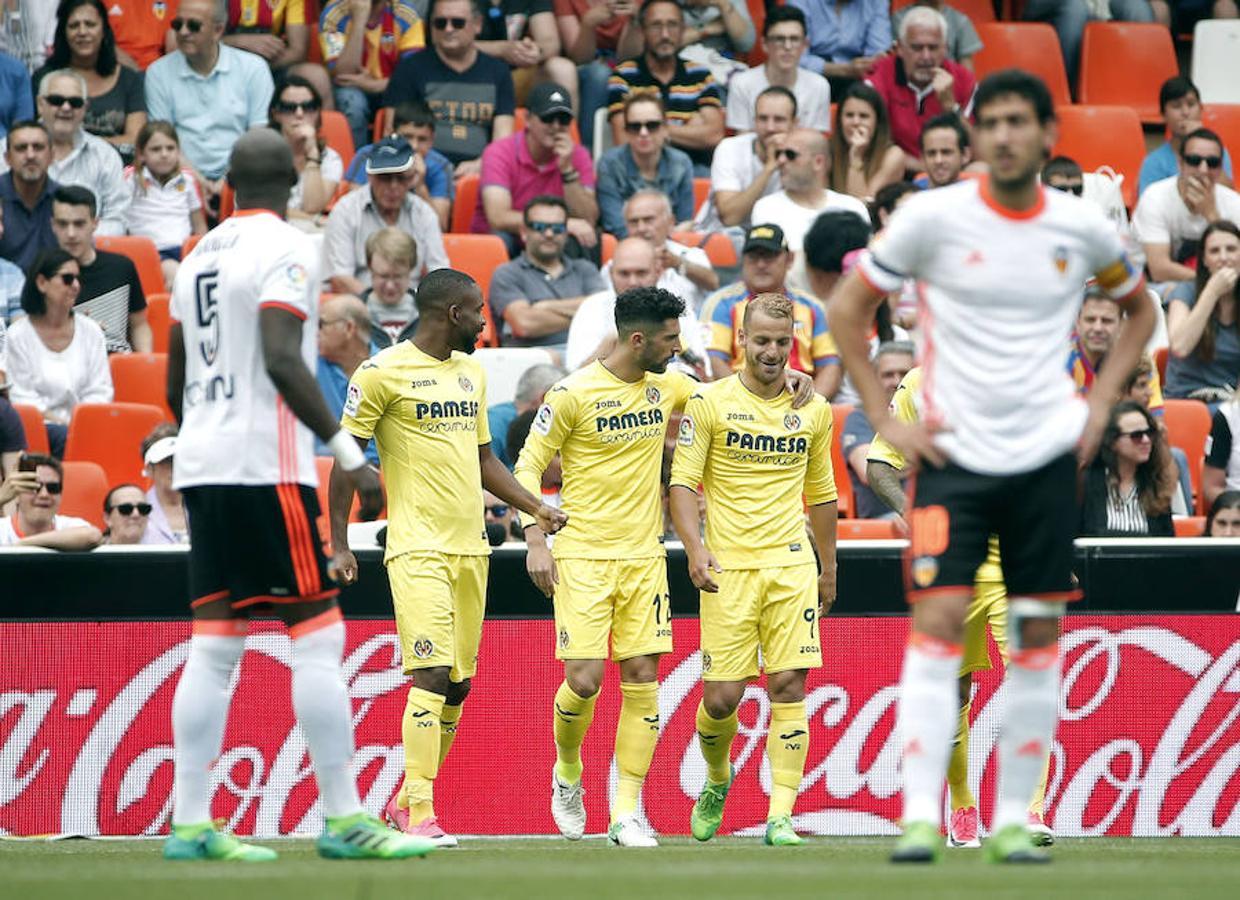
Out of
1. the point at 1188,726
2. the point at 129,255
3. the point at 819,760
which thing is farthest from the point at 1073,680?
the point at 129,255

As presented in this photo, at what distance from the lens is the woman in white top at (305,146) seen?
1373 cm

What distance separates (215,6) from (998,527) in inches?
405

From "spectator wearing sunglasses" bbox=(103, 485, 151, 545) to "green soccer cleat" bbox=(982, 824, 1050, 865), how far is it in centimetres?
596

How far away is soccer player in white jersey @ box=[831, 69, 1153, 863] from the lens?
5531 millimetres

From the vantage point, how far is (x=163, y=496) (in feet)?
35.3

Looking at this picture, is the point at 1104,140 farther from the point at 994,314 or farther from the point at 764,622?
the point at 994,314

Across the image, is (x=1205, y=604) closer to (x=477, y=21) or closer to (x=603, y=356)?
(x=603, y=356)

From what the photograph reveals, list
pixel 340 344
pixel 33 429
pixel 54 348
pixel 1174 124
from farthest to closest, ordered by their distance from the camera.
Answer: pixel 1174 124, pixel 54 348, pixel 33 429, pixel 340 344

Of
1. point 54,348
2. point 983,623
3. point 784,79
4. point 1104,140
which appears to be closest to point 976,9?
point 1104,140

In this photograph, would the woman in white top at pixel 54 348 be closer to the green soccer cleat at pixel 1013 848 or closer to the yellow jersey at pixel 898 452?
the yellow jersey at pixel 898 452

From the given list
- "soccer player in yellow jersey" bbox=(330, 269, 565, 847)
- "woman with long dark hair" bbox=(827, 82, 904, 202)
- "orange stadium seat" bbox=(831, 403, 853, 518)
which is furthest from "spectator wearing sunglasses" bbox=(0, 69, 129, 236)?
"soccer player in yellow jersey" bbox=(330, 269, 565, 847)

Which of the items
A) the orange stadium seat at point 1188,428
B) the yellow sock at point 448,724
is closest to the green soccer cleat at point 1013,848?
the yellow sock at point 448,724

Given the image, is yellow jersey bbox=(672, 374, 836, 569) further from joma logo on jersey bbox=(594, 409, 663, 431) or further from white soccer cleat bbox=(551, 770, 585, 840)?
white soccer cleat bbox=(551, 770, 585, 840)

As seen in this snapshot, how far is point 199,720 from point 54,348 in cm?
641
